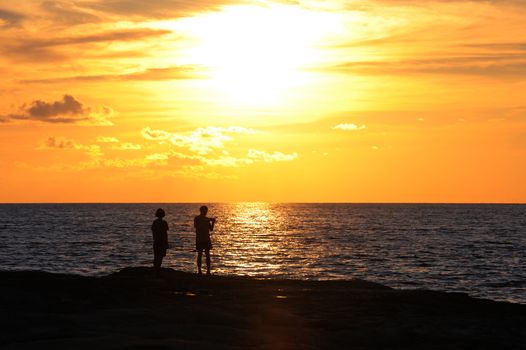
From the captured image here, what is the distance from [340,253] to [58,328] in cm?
5594

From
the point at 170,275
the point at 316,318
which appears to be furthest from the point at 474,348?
the point at 170,275

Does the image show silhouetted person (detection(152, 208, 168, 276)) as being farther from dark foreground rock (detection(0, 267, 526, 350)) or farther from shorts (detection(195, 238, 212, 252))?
dark foreground rock (detection(0, 267, 526, 350))

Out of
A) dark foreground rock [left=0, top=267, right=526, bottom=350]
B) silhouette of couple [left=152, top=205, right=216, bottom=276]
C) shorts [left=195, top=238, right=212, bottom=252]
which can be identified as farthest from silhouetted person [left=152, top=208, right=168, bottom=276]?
dark foreground rock [left=0, top=267, right=526, bottom=350]

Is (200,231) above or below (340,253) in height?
above

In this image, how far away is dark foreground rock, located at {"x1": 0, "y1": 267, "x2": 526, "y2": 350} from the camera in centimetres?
1164

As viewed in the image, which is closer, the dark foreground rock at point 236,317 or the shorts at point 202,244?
the dark foreground rock at point 236,317

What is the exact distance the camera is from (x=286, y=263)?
56.8 m

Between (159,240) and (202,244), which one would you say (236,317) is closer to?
(159,240)

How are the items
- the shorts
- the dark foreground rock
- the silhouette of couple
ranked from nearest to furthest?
the dark foreground rock
the silhouette of couple
the shorts

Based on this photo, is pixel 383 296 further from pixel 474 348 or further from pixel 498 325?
pixel 474 348

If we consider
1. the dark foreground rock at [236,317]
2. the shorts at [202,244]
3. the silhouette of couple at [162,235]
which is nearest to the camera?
the dark foreground rock at [236,317]

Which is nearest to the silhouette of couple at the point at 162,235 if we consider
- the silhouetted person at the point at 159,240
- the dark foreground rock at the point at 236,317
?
the silhouetted person at the point at 159,240

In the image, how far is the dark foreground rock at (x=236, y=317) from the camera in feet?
38.2

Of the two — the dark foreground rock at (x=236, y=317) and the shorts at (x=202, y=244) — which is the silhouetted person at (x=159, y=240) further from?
the dark foreground rock at (x=236, y=317)
